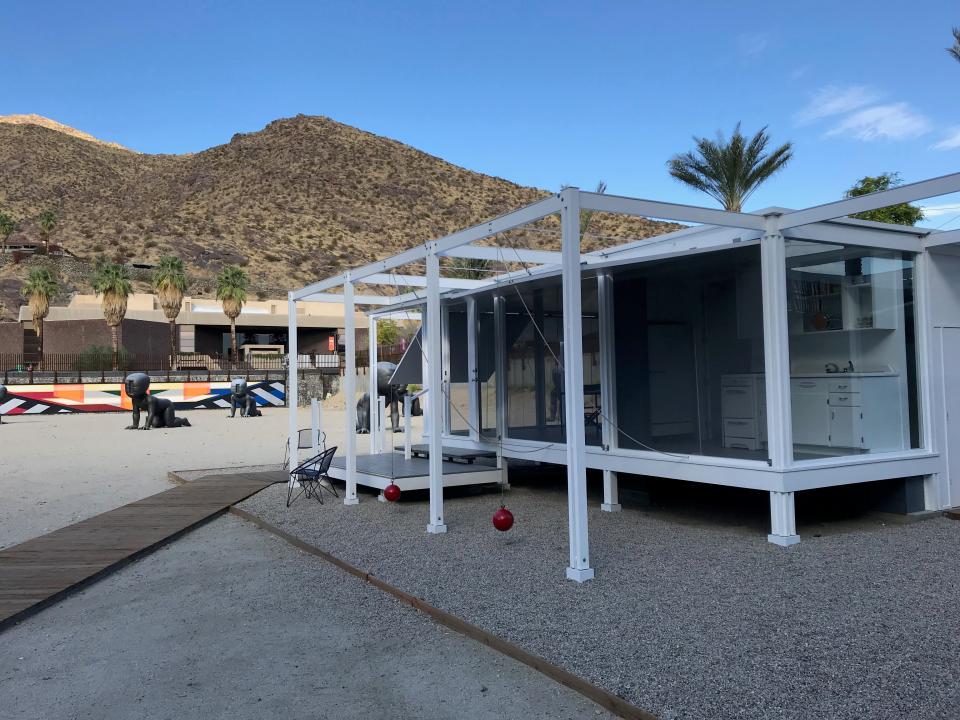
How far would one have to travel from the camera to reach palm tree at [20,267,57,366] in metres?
41.3

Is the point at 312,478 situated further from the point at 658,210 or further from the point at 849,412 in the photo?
the point at 849,412

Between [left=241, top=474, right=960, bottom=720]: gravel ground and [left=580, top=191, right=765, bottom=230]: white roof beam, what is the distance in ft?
9.01

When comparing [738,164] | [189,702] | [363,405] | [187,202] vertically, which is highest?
[187,202]

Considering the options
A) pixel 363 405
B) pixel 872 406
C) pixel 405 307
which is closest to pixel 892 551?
pixel 872 406

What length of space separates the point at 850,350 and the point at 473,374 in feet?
16.3

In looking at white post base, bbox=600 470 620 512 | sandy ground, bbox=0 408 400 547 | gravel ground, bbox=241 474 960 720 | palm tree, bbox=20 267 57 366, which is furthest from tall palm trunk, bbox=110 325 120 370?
white post base, bbox=600 470 620 512

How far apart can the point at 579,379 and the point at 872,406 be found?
12.0 feet

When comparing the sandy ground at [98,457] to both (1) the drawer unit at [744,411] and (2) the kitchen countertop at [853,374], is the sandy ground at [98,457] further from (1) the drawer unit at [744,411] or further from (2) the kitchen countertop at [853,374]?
(2) the kitchen countertop at [853,374]

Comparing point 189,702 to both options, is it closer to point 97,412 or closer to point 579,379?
point 579,379

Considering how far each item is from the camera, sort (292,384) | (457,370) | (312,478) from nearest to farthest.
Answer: (312,478), (292,384), (457,370)

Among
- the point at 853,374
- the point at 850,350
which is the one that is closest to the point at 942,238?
the point at 850,350

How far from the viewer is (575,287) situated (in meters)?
5.84

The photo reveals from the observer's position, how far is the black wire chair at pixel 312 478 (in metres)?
9.80

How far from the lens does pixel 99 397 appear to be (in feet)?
95.6
